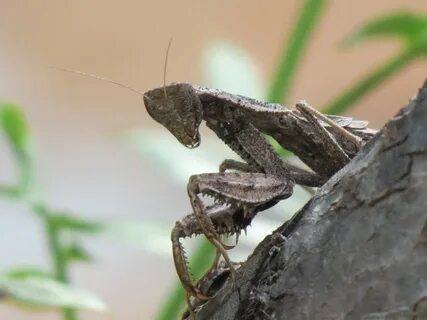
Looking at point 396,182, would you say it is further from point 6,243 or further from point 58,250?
point 6,243

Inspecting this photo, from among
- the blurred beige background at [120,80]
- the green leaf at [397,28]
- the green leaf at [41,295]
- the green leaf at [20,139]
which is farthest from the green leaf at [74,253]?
the blurred beige background at [120,80]

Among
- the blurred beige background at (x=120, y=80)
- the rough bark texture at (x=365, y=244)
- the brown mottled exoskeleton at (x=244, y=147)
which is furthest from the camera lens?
the blurred beige background at (x=120, y=80)

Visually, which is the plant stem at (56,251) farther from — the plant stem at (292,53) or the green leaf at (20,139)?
the plant stem at (292,53)

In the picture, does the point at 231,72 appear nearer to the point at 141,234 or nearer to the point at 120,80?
the point at 141,234

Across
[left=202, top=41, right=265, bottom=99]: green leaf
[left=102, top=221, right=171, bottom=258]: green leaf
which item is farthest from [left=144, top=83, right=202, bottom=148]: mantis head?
[left=202, top=41, right=265, bottom=99]: green leaf

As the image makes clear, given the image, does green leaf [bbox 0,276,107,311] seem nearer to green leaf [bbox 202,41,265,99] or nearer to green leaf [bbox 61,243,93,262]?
green leaf [bbox 61,243,93,262]

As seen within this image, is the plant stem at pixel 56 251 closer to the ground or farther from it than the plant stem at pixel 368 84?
farther from it

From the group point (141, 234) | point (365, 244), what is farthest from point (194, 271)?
point (365, 244)
